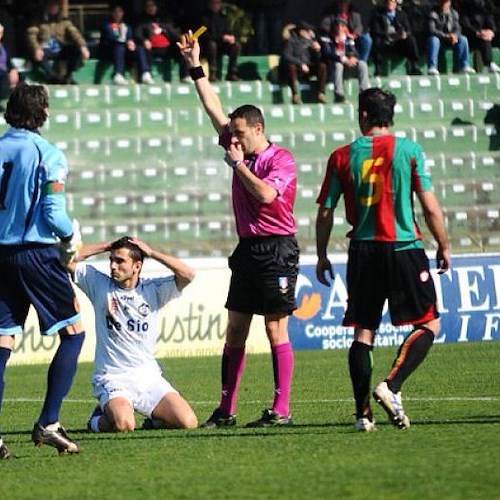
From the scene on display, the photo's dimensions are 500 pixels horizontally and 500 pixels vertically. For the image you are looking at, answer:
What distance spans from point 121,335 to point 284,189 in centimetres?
143

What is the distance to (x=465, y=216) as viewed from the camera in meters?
22.8

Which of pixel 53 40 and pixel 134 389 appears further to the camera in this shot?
pixel 53 40

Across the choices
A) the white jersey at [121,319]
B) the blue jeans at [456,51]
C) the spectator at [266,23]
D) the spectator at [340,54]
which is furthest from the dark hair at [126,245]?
the blue jeans at [456,51]

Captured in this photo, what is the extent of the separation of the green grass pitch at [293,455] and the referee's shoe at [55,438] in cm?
7


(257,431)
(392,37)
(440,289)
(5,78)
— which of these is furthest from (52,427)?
(392,37)

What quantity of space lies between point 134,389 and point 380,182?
230cm

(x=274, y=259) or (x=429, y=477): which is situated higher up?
(x=274, y=259)

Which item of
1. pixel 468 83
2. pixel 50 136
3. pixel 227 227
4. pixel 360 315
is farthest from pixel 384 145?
pixel 468 83

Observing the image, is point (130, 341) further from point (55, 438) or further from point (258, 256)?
point (55, 438)

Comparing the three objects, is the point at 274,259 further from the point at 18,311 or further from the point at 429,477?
the point at 429,477

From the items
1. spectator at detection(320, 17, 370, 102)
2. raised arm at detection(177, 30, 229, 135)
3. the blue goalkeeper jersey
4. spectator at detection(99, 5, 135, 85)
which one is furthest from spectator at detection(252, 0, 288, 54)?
the blue goalkeeper jersey

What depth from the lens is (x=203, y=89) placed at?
33.2ft

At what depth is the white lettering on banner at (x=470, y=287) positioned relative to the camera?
1820 cm

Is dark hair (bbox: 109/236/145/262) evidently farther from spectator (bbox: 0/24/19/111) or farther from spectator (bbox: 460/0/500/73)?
spectator (bbox: 460/0/500/73)
